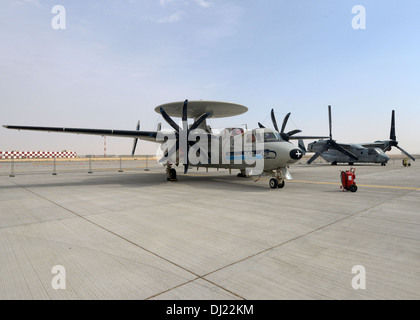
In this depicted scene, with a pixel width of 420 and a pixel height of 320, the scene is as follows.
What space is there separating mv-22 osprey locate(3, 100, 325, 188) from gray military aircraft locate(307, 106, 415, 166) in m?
26.4

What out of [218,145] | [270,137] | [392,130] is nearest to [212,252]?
[270,137]

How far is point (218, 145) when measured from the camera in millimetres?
15109

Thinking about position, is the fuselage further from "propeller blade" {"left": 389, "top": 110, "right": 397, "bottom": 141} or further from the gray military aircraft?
"propeller blade" {"left": 389, "top": 110, "right": 397, "bottom": 141}

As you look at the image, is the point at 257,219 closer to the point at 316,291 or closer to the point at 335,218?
the point at 335,218

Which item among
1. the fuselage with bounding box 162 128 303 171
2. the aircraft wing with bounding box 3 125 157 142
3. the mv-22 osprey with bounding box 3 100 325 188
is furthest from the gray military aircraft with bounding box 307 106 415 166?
the aircraft wing with bounding box 3 125 157 142

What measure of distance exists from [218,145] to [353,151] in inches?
→ 1257

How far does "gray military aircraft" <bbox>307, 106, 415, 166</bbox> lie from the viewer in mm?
35312

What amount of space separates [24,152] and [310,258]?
3059 inches

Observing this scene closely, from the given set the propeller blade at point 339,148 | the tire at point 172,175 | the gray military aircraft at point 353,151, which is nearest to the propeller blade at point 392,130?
the gray military aircraft at point 353,151

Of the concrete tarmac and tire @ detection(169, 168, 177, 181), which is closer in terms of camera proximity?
the concrete tarmac

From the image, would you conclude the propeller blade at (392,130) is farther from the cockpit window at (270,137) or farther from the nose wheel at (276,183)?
Answer: the nose wheel at (276,183)

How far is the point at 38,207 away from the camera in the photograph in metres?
7.80

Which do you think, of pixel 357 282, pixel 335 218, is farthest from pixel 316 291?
pixel 335 218

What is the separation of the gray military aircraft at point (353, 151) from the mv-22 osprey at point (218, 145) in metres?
26.4
